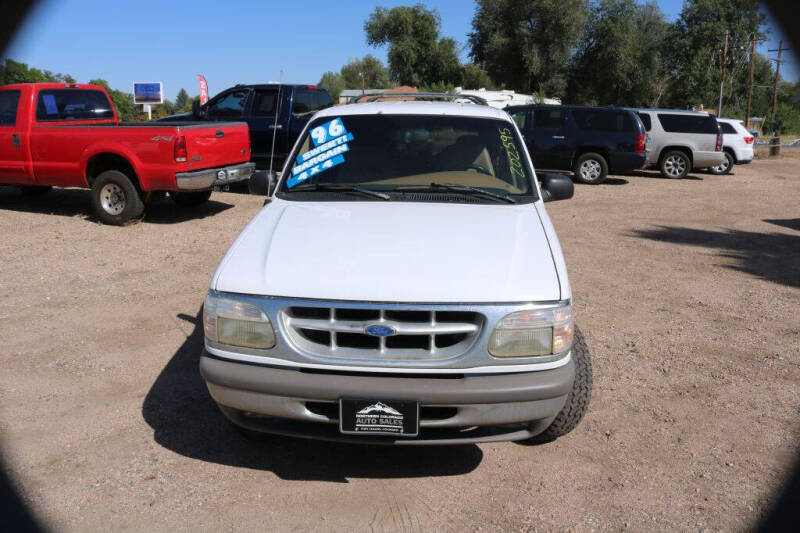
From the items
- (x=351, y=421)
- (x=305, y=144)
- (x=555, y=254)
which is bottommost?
(x=351, y=421)

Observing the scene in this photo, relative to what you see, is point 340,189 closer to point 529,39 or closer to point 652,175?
point 652,175

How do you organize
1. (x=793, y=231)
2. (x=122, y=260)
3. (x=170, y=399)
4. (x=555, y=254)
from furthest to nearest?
(x=793, y=231)
(x=122, y=260)
(x=170, y=399)
(x=555, y=254)

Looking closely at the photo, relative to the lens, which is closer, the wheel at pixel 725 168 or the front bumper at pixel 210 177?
the front bumper at pixel 210 177

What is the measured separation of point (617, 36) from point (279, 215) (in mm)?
42290

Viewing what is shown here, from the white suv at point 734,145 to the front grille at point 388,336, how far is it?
18268mm

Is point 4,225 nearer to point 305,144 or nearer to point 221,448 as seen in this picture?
point 305,144

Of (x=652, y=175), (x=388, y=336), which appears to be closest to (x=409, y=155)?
(x=388, y=336)

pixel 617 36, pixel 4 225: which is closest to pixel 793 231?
pixel 4 225

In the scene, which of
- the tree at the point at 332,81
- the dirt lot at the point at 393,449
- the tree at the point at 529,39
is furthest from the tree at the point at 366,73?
the dirt lot at the point at 393,449

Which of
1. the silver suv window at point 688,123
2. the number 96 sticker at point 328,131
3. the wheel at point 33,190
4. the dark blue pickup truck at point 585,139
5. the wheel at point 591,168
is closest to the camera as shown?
the number 96 sticker at point 328,131

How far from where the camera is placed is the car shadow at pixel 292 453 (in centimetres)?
341

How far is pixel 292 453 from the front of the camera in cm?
358

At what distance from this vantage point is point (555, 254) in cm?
332

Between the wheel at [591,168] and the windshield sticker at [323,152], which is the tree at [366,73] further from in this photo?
the windshield sticker at [323,152]
